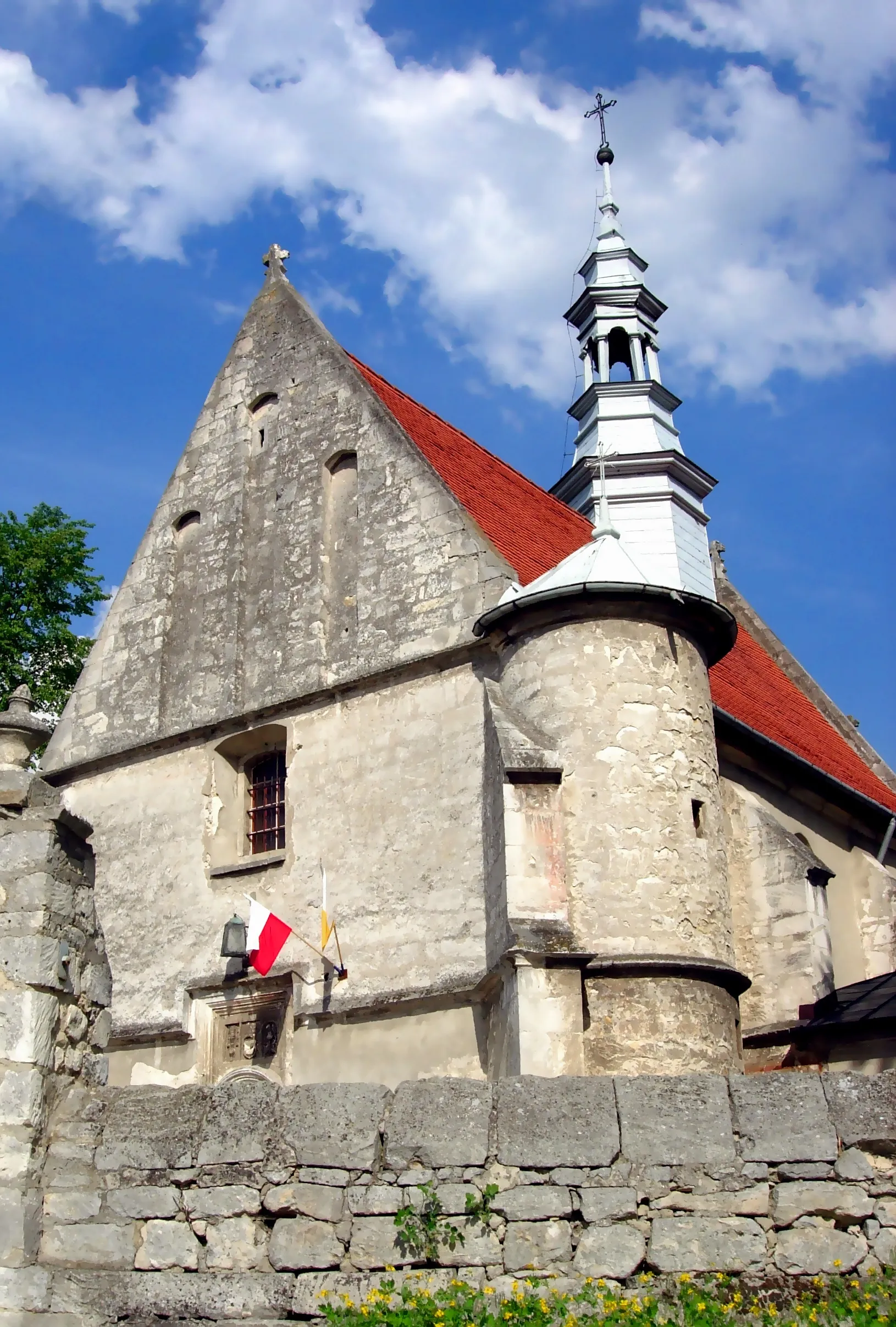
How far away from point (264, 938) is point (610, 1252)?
783 cm

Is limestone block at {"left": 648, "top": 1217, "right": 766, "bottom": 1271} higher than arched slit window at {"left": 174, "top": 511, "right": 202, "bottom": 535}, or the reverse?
arched slit window at {"left": 174, "top": 511, "right": 202, "bottom": 535}

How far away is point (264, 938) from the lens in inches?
552

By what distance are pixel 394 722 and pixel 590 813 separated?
290 cm

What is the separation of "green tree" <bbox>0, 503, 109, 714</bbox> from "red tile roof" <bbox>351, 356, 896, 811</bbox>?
5.44m

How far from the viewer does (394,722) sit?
14.6 m

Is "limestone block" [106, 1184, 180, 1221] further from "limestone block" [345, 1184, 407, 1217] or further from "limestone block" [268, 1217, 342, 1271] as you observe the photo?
"limestone block" [345, 1184, 407, 1217]

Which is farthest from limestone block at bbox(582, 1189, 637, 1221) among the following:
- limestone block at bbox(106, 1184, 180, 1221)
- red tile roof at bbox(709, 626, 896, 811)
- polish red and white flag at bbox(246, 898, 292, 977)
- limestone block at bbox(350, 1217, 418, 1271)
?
red tile roof at bbox(709, 626, 896, 811)

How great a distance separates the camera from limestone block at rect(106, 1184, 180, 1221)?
7.12 metres

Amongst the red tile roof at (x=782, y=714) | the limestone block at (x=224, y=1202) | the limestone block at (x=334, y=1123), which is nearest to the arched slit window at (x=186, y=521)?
the red tile roof at (x=782, y=714)

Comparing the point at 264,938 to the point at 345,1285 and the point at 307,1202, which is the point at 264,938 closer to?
the point at 307,1202

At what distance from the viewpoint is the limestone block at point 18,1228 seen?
23.3 feet

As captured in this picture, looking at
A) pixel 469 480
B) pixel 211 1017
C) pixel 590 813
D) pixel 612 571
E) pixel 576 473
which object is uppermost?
pixel 576 473

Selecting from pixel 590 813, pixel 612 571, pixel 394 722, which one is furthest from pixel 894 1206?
pixel 394 722

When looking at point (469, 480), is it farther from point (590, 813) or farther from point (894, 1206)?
point (894, 1206)
